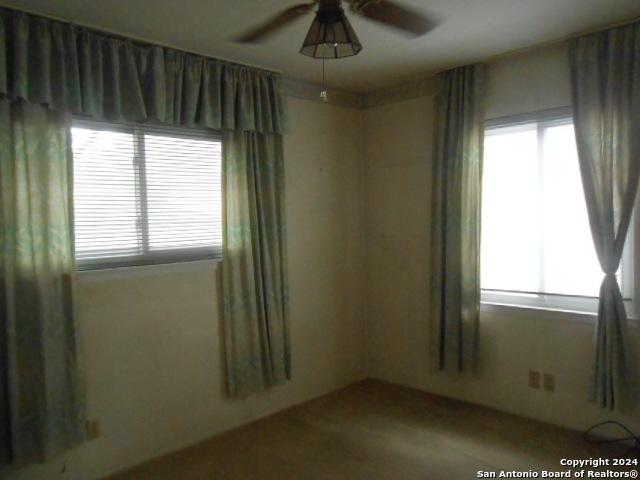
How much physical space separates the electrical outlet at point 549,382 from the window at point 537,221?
47 centimetres

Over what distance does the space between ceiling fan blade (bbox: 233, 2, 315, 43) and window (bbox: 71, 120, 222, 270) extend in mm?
689

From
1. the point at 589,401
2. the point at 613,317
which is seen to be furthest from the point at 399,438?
the point at 613,317

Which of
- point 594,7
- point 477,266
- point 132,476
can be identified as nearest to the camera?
point 594,7

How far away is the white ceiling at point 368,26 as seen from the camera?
238 centimetres

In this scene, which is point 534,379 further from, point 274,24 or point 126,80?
point 126,80

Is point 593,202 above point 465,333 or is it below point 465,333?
above

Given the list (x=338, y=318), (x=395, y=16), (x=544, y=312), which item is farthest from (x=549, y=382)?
(x=395, y=16)

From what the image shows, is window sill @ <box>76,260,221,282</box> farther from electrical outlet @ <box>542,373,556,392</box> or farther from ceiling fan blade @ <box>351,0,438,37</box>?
electrical outlet @ <box>542,373,556,392</box>

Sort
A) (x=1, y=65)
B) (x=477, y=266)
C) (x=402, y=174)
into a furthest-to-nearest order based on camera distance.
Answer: (x=402, y=174) → (x=477, y=266) → (x=1, y=65)

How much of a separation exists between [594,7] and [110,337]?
3.23 metres

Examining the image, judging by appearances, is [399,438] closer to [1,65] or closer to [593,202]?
[593,202]

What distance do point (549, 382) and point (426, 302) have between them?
1.05 m

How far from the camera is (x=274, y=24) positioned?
8.57 ft

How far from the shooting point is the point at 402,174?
396 centimetres
